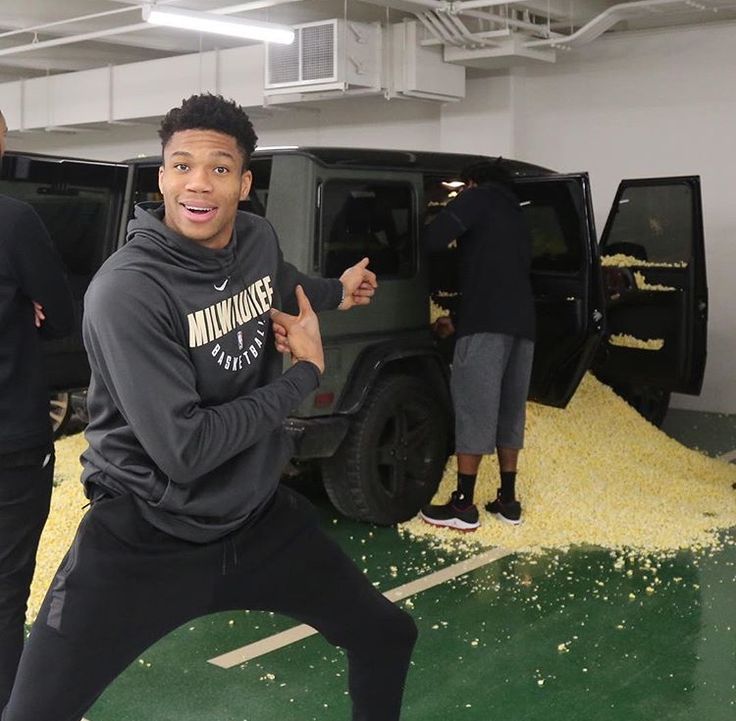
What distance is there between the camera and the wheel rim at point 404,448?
582 cm

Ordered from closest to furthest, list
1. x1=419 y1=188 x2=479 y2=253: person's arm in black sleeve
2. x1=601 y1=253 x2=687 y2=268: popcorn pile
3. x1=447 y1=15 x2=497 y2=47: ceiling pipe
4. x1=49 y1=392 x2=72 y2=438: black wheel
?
x1=419 y1=188 x2=479 y2=253: person's arm in black sleeve, x1=49 y1=392 x2=72 y2=438: black wheel, x1=601 y1=253 x2=687 y2=268: popcorn pile, x1=447 y1=15 x2=497 y2=47: ceiling pipe

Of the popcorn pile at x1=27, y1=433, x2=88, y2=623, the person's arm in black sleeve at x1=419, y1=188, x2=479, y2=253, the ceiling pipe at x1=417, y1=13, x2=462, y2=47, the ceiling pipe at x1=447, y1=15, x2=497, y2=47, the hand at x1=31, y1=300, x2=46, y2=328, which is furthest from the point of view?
the ceiling pipe at x1=417, y1=13, x2=462, y2=47

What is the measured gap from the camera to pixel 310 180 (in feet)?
17.3

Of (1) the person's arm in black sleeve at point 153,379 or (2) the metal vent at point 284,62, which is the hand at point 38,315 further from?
(2) the metal vent at point 284,62

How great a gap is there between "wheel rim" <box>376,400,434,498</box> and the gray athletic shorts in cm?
23

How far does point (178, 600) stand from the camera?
2.40 m

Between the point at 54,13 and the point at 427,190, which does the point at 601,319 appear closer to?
the point at 427,190

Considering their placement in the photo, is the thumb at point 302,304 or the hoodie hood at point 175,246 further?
the thumb at point 302,304

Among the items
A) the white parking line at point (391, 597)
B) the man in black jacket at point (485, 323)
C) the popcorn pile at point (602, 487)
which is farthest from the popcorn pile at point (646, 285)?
the white parking line at point (391, 597)

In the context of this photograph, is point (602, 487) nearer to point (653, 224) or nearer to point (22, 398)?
point (653, 224)

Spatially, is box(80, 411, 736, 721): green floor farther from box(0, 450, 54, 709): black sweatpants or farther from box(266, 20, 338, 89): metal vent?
box(266, 20, 338, 89): metal vent

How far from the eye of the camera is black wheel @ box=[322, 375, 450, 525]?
5.66m

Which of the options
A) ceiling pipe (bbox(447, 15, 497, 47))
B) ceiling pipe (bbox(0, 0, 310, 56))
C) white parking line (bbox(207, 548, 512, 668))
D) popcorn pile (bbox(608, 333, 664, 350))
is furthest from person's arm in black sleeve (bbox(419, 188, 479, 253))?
ceiling pipe (bbox(447, 15, 497, 47))

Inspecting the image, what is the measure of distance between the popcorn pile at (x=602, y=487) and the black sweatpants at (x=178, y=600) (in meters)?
2.97
